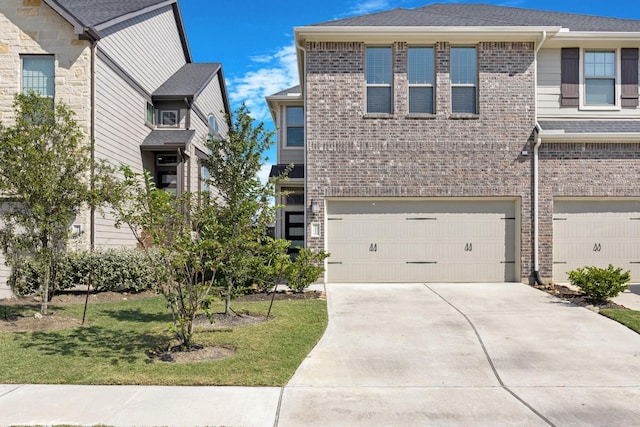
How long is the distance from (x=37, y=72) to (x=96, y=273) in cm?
535

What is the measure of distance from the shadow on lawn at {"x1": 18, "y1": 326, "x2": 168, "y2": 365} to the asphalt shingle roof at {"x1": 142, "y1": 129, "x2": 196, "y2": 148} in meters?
8.22

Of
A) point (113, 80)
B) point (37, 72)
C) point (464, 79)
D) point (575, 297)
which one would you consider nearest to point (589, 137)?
point (464, 79)

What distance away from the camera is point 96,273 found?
1174 cm

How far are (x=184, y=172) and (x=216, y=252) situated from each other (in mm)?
10378

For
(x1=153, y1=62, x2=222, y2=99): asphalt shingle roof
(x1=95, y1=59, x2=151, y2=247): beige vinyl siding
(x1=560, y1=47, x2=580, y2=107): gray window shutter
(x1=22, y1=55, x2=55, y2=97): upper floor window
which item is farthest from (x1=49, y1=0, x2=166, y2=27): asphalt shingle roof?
(x1=560, y1=47, x2=580, y2=107): gray window shutter

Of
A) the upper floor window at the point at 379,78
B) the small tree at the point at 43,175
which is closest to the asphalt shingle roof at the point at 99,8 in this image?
the small tree at the point at 43,175

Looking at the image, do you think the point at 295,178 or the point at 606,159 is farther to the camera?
the point at 295,178

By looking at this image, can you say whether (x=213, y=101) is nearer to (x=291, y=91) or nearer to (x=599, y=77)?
(x=291, y=91)

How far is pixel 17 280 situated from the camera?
11.6 m

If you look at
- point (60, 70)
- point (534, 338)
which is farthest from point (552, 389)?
point (60, 70)

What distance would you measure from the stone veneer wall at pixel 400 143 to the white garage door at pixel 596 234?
103 centimetres

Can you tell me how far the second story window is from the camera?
45.8 ft

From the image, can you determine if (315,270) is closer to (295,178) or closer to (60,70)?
(295,178)

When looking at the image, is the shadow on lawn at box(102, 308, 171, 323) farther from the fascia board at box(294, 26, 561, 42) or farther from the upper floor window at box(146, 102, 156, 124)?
the upper floor window at box(146, 102, 156, 124)
